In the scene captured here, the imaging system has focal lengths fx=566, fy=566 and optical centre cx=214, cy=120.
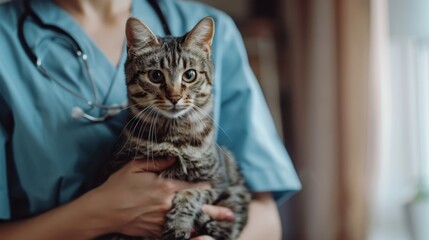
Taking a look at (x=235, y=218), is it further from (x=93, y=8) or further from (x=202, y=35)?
(x=93, y=8)

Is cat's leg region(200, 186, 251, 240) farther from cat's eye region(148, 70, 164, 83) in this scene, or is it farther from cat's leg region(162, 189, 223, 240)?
cat's eye region(148, 70, 164, 83)

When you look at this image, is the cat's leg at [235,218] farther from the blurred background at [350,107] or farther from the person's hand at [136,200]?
the blurred background at [350,107]

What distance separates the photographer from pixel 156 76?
0.76 metres

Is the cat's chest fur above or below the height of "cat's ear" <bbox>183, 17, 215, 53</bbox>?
below

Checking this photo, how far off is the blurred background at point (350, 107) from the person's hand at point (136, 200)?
0.76m

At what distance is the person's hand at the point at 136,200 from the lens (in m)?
0.84

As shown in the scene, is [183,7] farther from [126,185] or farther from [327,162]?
[327,162]

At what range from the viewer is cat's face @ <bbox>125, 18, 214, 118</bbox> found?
0.74 m

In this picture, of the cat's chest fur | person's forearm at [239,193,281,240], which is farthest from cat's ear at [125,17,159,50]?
person's forearm at [239,193,281,240]

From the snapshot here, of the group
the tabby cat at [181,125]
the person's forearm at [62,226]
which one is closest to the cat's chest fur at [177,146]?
the tabby cat at [181,125]

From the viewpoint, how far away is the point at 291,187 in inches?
38.3

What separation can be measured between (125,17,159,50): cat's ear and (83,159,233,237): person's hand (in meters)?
0.19

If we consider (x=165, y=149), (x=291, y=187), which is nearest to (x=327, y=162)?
(x=291, y=187)

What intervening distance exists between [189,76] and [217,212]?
22 centimetres
